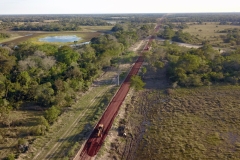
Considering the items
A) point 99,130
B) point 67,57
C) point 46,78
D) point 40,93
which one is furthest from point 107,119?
point 67,57

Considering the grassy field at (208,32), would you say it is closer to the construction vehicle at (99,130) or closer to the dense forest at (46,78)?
the dense forest at (46,78)

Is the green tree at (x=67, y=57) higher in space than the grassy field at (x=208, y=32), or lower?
lower

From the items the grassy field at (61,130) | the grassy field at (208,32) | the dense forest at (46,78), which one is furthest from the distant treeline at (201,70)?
the grassy field at (208,32)

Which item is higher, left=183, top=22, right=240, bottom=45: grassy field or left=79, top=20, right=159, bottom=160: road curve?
left=183, top=22, right=240, bottom=45: grassy field

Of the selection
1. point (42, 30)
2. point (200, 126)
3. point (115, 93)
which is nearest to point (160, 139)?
point (200, 126)

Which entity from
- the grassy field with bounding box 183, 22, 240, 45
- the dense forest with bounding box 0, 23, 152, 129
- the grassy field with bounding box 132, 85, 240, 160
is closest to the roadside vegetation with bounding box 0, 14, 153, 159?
the dense forest with bounding box 0, 23, 152, 129

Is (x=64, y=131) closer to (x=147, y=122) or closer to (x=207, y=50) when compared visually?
(x=147, y=122)

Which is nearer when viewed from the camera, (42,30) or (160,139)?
(160,139)

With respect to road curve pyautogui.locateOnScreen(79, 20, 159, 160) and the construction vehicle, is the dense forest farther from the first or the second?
the construction vehicle
